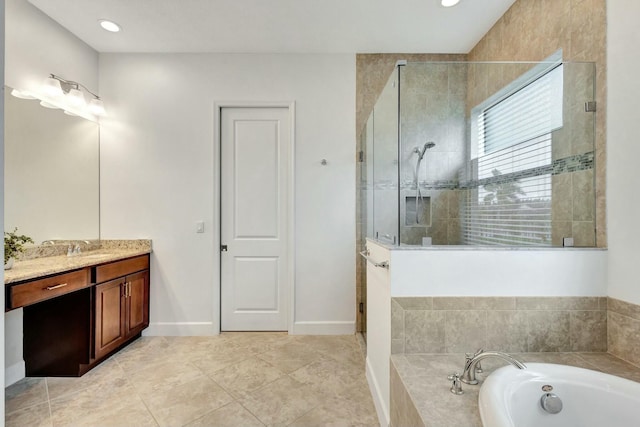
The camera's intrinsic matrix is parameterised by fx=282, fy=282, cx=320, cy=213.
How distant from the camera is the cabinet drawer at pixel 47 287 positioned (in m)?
1.64

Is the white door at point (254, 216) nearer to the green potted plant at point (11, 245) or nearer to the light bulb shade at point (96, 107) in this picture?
the light bulb shade at point (96, 107)

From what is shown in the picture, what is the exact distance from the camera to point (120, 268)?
2.40 meters

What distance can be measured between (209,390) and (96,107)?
2.68 meters

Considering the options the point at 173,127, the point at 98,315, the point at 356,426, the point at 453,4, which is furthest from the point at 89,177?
the point at 453,4

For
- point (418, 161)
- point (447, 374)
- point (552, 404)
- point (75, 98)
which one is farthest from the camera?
point (75, 98)

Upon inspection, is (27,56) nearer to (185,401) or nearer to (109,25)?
(109,25)

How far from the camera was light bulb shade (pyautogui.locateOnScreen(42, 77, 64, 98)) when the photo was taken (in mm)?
2270

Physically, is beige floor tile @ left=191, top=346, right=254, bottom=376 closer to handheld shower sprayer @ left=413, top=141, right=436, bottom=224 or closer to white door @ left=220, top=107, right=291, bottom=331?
white door @ left=220, top=107, right=291, bottom=331

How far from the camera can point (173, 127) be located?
9.20 feet

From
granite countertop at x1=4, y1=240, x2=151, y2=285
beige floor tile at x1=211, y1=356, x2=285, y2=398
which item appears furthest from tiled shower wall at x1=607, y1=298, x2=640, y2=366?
granite countertop at x1=4, y1=240, x2=151, y2=285

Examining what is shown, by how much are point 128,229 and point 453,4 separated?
3446mm

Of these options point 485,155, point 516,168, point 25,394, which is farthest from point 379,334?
point 25,394

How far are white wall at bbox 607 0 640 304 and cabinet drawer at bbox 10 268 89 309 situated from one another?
10.6 feet

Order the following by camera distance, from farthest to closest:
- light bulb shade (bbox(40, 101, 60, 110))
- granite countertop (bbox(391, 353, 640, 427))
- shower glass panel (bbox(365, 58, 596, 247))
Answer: light bulb shade (bbox(40, 101, 60, 110)), shower glass panel (bbox(365, 58, 596, 247)), granite countertop (bbox(391, 353, 640, 427))
